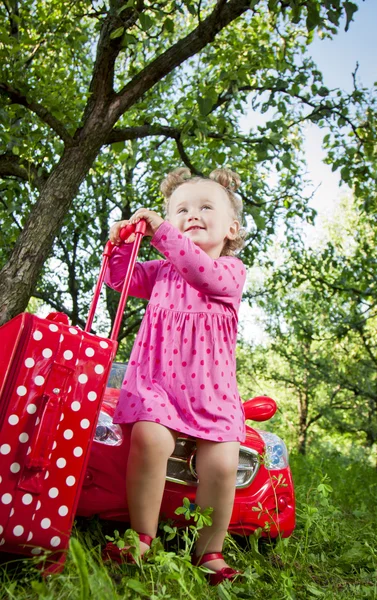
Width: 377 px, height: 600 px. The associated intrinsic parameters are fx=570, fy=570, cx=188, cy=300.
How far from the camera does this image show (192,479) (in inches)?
85.8

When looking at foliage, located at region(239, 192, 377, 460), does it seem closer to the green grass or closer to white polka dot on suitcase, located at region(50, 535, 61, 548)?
the green grass

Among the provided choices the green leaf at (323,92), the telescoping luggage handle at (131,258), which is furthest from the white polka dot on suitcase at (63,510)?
the green leaf at (323,92)

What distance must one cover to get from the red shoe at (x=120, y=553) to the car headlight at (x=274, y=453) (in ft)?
2.19

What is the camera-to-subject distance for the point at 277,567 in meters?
2.23

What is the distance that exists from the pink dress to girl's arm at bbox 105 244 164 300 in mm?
41

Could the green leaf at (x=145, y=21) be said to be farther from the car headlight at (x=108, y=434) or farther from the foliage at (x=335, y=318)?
the foliage at (x=335, y=318)

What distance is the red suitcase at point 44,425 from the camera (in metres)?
1.57

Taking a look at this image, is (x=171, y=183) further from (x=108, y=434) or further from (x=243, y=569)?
(x=243, y=569)

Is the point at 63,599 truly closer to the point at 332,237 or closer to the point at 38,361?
the point at 38,361

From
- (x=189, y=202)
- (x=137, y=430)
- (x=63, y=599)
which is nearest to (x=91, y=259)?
(x=189, y=202)

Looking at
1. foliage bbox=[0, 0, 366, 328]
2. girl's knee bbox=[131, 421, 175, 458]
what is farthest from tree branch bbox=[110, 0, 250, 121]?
girl's knee bbox=[131, 421, 175, 458]

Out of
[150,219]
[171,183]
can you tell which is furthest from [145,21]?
[150,219]

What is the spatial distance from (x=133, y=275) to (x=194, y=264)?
0.48 meters

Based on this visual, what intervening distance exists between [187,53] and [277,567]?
2.86 meters
